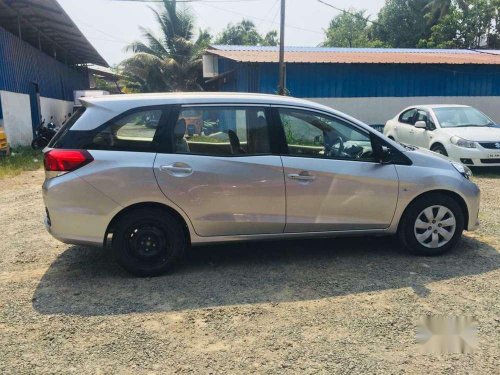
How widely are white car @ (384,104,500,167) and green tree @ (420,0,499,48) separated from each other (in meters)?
26.7

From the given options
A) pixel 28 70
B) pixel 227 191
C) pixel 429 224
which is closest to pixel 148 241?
pixel 227 191

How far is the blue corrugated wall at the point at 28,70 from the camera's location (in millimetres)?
14594

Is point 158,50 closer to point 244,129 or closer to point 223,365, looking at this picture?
point 244,129

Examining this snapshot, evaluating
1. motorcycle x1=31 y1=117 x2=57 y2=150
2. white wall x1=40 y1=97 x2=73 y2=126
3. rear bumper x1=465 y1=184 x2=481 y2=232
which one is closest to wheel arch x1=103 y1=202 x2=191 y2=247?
rear bumper x1=465 y1=184 x2=481 y2=232

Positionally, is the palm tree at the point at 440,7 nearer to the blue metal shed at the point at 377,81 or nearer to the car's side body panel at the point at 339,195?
the blue metal shed at the point at 377,81

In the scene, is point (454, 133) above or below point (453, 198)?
above

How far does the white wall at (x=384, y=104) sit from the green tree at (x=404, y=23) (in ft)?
74.7

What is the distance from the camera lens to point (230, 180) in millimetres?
4047

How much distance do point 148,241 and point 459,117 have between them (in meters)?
8.47

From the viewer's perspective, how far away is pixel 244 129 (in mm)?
4199

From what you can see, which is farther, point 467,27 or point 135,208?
point 467,27

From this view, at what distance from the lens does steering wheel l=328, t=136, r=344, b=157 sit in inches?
172

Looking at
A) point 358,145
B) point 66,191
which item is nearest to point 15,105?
point 66,191

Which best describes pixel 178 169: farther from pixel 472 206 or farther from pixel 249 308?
pixel 472 206
